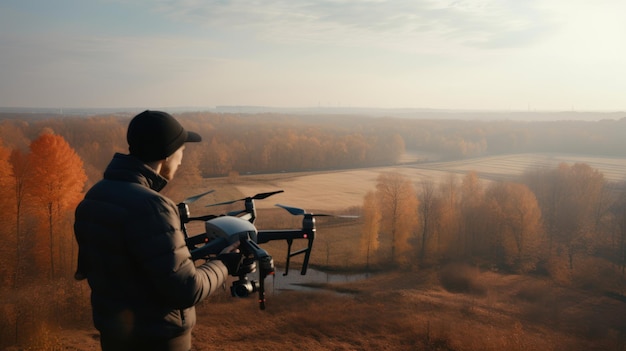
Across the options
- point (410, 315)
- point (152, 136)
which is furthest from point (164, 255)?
point (410, 315)

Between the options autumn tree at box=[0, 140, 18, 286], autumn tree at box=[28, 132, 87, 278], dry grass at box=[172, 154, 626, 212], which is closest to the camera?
autumn tree at box=[0, 140, 18, 286]

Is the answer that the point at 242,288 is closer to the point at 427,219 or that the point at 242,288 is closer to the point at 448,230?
the point at 427,219

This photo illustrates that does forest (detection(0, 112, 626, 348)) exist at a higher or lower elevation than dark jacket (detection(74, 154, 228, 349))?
lower

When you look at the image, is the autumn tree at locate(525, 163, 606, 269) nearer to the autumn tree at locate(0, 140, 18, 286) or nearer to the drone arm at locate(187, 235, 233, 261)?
the drone arm at locate(187, 235, 233, 261)

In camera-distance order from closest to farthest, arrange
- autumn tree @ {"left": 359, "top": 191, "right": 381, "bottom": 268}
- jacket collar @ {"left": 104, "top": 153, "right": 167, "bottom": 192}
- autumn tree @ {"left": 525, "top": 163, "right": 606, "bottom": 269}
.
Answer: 1. jacket collar @ {"left": 104, "top": 153, "right": 167, "bottom": 192}
2. autumn tree @ {"left": 359, "top": 191, "right": 381, "bottom": 268}
3. autumn tree @ {"left": 525, "top": 163, "right": 606, "bottom": 269}

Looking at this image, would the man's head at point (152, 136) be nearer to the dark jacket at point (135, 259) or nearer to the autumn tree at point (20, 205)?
the dark jacket at point (135, 259)

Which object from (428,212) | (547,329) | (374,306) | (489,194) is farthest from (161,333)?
(489,194)

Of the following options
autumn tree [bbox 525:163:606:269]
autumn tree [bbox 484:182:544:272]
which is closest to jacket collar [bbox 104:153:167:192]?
autumn tree [bbox 484:182:544:272]
